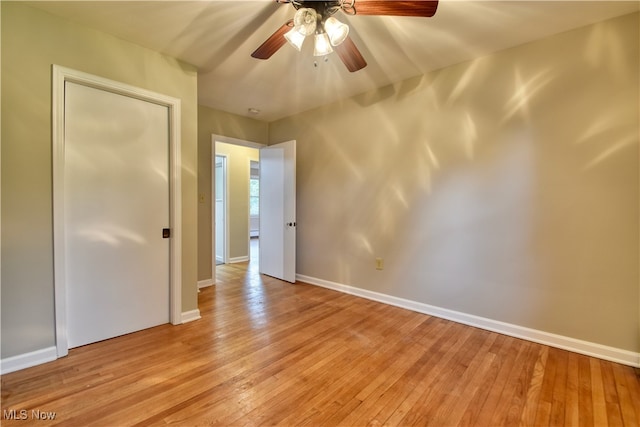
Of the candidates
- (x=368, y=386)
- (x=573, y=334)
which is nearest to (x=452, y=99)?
(x=573, y=334)

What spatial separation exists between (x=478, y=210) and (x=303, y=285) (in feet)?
7.90

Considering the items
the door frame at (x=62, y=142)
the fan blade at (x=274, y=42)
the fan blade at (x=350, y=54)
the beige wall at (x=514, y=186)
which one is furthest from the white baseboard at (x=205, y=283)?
the fan blade at (x=350, y=54)

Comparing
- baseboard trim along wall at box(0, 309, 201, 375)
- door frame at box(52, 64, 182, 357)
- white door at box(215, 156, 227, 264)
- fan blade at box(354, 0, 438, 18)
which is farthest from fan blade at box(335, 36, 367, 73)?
white door at box(215, 156, 227, 264)

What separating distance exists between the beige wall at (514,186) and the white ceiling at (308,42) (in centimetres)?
24

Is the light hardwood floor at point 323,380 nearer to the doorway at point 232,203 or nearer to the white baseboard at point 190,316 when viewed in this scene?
the white baseboard at point 190,316

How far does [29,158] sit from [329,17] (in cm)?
224

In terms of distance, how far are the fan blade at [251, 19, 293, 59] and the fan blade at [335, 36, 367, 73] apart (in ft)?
1.15

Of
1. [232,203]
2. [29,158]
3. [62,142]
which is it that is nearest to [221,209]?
[232,203]

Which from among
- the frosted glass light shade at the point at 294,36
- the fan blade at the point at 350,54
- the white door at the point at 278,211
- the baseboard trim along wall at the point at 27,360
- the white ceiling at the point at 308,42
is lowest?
the baseboard trim along wall at the point at 27,360

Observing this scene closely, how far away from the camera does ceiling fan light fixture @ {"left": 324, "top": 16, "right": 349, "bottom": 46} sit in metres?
1.68

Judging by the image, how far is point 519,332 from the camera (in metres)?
2.48

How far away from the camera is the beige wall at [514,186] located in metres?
2.12

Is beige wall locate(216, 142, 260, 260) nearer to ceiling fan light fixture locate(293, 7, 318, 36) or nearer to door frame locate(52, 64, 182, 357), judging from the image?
door frame locate(52, 64, 182, 357)

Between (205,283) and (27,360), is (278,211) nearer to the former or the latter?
(205,283)
